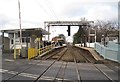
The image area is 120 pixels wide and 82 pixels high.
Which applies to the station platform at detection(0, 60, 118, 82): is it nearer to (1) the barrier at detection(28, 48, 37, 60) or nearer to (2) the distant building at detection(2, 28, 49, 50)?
(1) the barrier at detection(28, 48, 37, 60)

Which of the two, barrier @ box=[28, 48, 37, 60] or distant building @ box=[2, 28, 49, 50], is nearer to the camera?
barrier @ box=[28, 48, 37, 60]

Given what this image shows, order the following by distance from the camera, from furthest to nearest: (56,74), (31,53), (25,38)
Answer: (25,38)
(31,53)
(56,74)

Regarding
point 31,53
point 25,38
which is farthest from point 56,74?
point 25,38

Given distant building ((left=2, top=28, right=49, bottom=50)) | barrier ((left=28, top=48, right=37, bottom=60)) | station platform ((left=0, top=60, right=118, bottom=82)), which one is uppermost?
distant building ((left=2, top=28, right=49, bottom=50))

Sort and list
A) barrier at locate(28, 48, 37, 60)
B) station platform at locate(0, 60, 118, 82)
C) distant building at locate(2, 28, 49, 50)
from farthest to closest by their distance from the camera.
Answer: distant building at locate(2, 28, 49, 50) < barrier at locate(28, 48, 37, 60) < station platform at locate(0, 60, 118, 82)

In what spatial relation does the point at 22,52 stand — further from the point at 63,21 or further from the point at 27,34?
the point at 63,21

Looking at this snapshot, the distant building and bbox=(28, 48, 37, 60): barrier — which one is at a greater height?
the distant building

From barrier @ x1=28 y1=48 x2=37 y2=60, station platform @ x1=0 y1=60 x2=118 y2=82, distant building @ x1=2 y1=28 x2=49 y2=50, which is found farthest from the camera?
distant building @ x1=2 y1=28 x2=49 y2=50

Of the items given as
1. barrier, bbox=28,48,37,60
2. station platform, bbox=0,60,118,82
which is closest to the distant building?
barrier, bbox=28,48,37,60

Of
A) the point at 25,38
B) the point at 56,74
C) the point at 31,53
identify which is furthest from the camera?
the point at 25,38

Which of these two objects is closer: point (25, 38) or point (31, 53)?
point (31, 53)

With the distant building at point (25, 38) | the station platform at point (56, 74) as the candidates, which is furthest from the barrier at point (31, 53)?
the station platform at point (56, 74)

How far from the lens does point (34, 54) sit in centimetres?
4066

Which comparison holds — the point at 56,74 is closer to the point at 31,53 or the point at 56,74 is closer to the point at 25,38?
the point at 31,53
